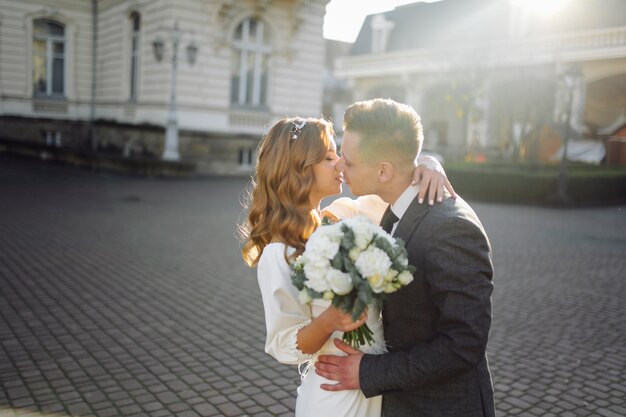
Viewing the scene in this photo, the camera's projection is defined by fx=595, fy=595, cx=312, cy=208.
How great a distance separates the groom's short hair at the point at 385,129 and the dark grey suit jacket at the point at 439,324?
0.69ft

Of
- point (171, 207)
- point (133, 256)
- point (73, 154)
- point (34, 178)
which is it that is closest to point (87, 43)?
point (73, 154)

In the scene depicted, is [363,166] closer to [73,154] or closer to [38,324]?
[38,324]

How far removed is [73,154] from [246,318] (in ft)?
60.2

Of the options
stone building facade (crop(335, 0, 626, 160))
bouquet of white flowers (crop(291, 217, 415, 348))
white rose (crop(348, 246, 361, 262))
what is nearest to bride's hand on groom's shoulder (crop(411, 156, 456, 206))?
bouquet of white flowers (crop(291, 217, 415, 348))

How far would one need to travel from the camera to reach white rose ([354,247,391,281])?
1765 mm

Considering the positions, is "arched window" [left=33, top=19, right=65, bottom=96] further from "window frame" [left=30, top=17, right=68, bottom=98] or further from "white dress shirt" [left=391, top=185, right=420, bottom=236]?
"white dress shirt" [left=391, top=185, right=420, bottom=236]

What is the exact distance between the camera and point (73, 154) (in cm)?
2245

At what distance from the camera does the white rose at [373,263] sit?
176cm

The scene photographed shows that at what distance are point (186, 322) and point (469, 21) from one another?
40.4 meters

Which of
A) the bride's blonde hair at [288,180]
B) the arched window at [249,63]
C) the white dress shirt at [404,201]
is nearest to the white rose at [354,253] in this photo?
the white dress shirt at [404,201]

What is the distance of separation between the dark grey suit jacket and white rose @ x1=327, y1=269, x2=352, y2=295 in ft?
1.08

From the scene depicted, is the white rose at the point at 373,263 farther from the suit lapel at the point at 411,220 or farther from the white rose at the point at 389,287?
the suit lapel at the point at 411,220

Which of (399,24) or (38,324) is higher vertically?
(399,24)

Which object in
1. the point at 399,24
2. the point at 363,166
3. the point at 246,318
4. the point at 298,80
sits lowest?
the point at 246,318
